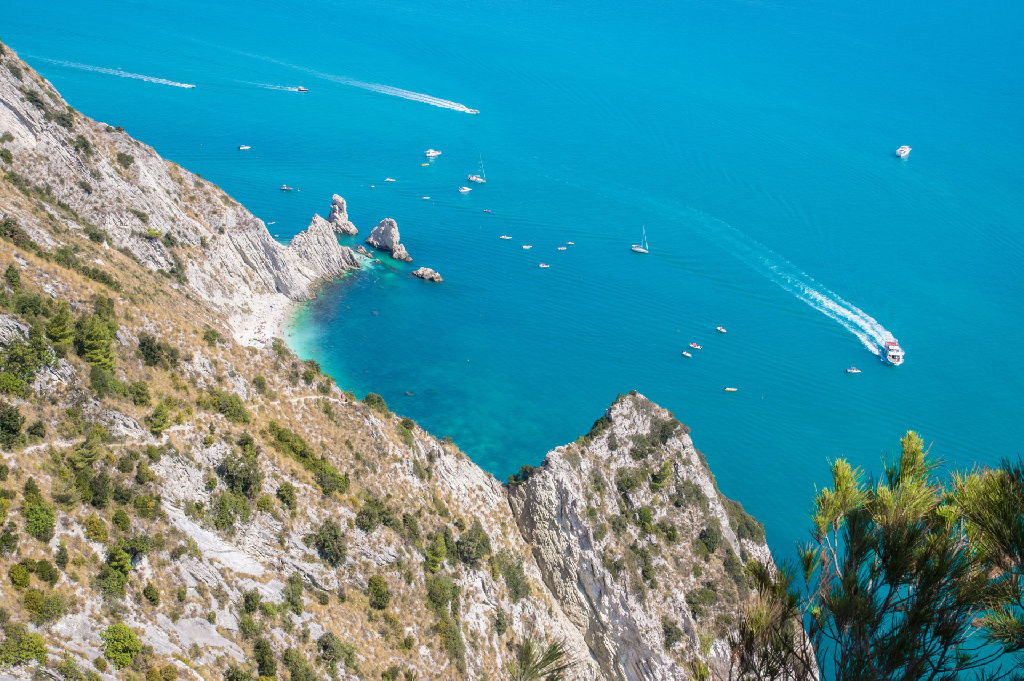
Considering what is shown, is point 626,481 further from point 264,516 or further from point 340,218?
point 340,218

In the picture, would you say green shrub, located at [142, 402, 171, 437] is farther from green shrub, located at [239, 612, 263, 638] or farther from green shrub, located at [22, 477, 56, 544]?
green shrub, located at [239, 612, 263, 638]

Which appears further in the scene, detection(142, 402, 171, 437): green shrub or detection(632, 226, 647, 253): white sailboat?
detection(632, 226, 647, 253): white sailboat

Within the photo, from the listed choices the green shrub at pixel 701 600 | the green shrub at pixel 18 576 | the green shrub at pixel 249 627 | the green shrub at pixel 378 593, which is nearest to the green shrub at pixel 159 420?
the green shrub at pixel 249 627

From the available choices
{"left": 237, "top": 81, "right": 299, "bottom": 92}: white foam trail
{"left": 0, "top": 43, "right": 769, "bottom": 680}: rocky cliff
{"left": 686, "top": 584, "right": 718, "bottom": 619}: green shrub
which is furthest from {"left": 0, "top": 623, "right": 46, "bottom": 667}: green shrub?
{"left": 237, "top": 81, "right": 299, "bottom": 92}: white foam trail

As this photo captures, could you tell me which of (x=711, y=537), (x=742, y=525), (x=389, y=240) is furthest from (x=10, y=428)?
(x=389, y=240)

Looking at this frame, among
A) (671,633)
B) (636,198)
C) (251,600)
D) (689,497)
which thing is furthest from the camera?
(636,198)

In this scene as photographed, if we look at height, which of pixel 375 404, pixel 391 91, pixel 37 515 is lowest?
pixel 37 515
